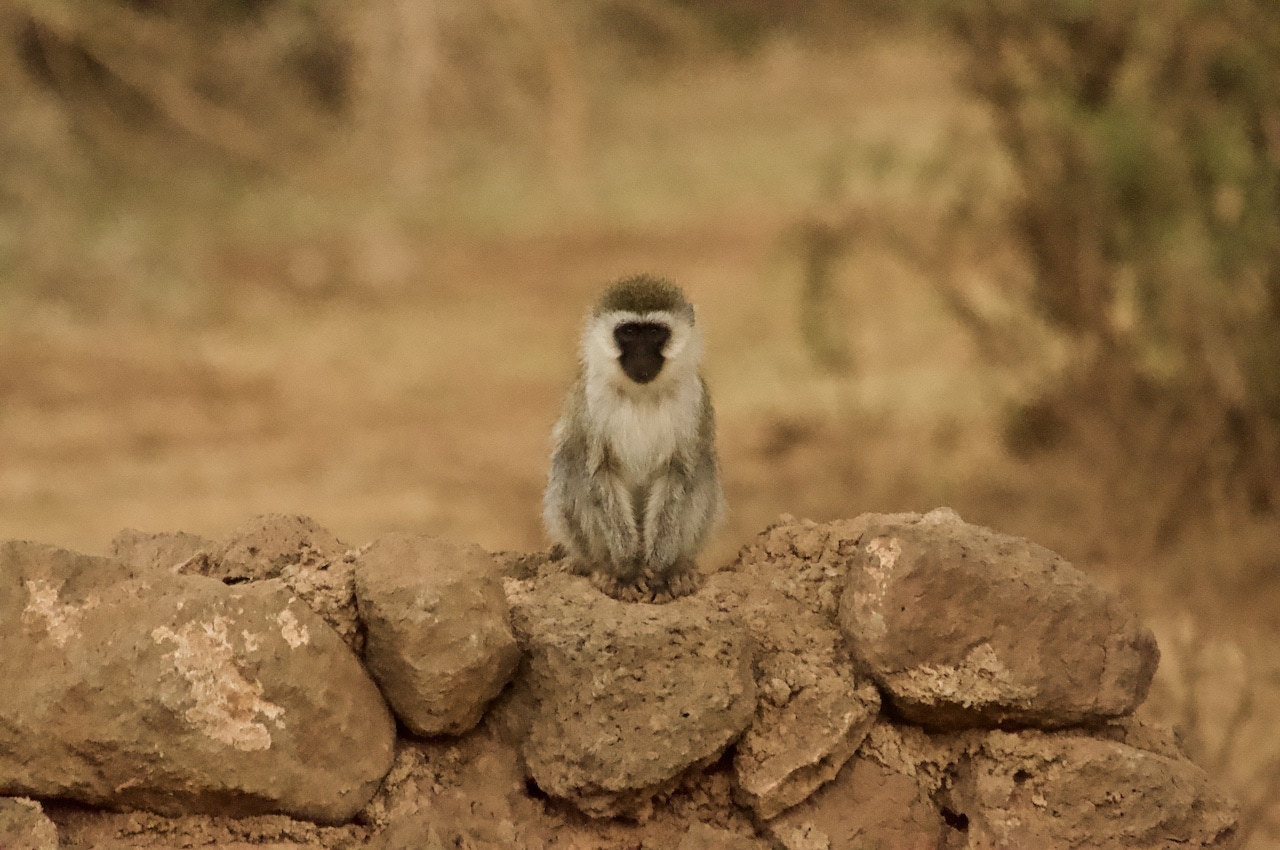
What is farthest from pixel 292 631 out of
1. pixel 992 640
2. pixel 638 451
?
pixel 992 640

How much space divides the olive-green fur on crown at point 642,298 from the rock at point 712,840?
1566 mm

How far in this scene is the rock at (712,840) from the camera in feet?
12.3

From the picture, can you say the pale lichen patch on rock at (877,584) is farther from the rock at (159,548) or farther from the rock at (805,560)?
the rock at (159,548)

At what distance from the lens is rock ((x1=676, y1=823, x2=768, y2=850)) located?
12.3 ft

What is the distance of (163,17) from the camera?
1445 centimetres

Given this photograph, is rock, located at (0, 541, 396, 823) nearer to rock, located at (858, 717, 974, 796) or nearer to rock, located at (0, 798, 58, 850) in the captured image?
rock, located at (0, 798, 58, 850)

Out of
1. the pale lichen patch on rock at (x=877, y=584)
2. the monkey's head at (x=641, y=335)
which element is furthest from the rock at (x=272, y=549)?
the pale lichen patch on rock at (x=877, y=584)

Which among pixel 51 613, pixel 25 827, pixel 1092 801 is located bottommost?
pixel 25 827

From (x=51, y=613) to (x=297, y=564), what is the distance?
74 centimetres

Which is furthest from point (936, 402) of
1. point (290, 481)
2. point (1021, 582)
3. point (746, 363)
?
point (1021, 582)

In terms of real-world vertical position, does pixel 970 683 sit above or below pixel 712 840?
above

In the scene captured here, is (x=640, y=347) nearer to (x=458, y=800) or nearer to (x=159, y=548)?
(x=458, y=800)

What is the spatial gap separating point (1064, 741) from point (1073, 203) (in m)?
6.69

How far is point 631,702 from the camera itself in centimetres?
370
